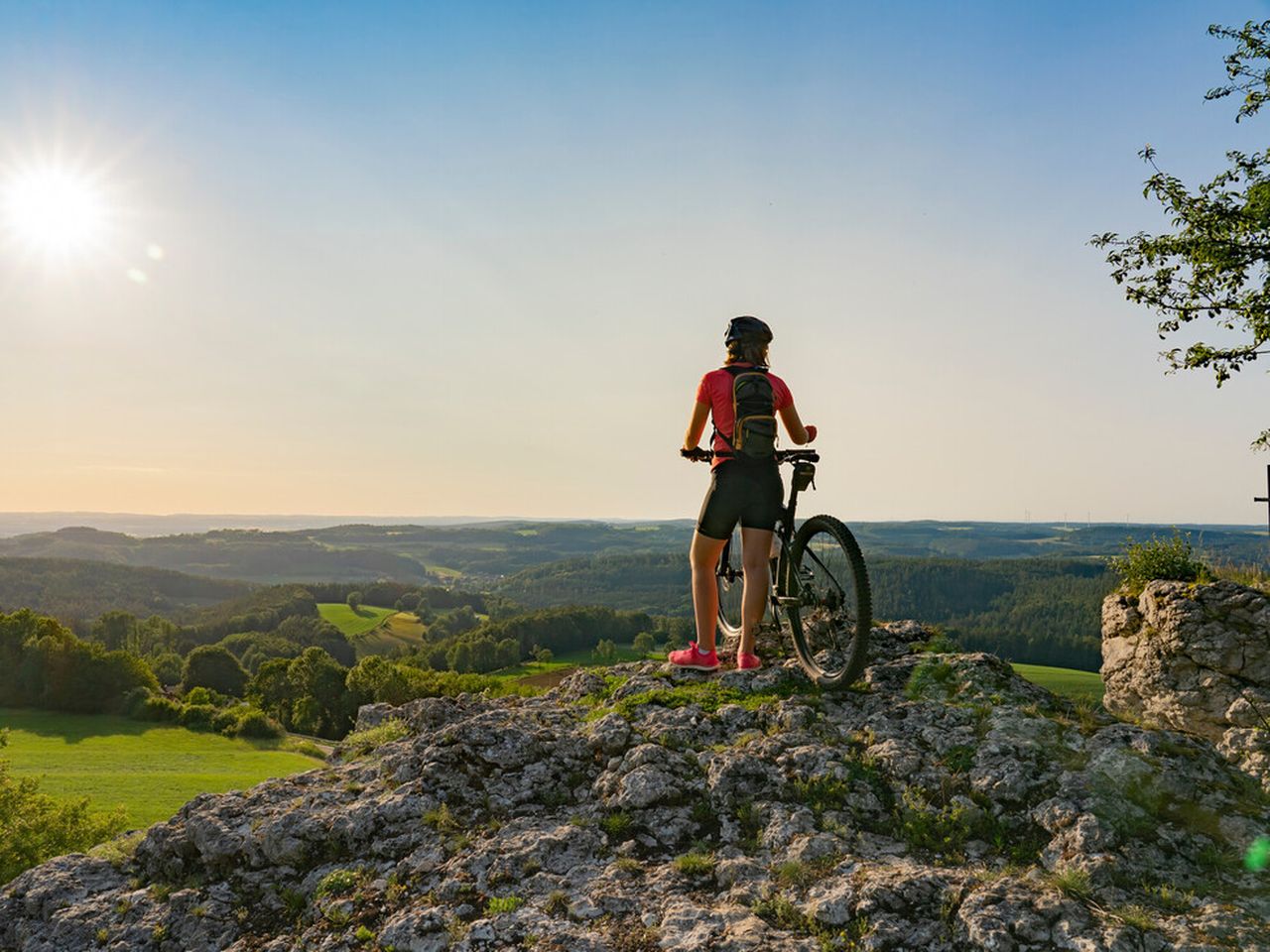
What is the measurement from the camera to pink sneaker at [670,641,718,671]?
7961mm

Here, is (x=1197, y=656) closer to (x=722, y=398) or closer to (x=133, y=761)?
(x=722, y=398)

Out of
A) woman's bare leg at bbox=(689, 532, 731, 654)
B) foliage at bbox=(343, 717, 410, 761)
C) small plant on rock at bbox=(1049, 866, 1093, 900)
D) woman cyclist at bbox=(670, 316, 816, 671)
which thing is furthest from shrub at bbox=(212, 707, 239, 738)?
small plant on rock at bbox=(1049, 866, 1093, 900)

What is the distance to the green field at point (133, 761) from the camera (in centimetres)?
4184

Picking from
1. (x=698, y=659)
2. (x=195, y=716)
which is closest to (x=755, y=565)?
(x=698, y=659)

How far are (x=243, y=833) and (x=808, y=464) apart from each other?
20.4 ft

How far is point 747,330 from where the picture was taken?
7.55 m

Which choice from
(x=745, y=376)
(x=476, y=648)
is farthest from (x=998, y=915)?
(x=476, y=648)

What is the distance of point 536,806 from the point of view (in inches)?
210

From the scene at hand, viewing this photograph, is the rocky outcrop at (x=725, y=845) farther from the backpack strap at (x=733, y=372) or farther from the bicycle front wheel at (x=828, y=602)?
the backpack strap at (x=733, y=372)

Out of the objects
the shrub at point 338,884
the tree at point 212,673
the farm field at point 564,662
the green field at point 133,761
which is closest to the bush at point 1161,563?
the shrub at point 338,884

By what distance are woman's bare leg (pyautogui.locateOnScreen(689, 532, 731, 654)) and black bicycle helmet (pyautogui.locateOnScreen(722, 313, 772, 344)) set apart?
2.31 meters

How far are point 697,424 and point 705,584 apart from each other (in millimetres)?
1890

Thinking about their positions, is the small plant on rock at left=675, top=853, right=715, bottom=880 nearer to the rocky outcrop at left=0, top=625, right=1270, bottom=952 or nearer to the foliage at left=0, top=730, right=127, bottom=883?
the rocky outcrop at left=0, top=625, right=1270, bottom=952

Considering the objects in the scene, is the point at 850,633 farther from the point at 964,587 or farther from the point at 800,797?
the point at 964,587
